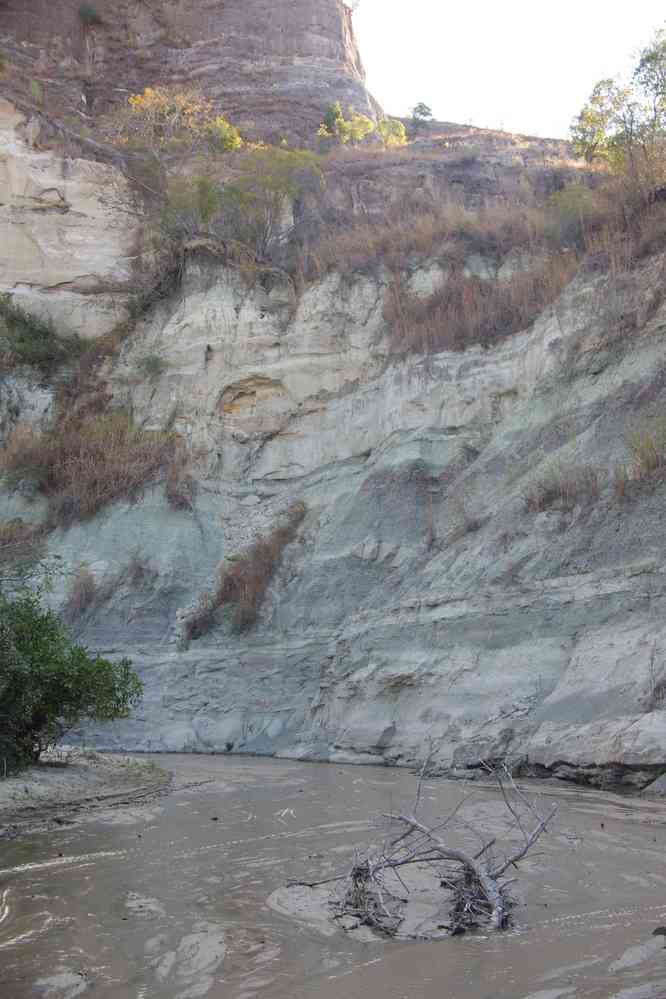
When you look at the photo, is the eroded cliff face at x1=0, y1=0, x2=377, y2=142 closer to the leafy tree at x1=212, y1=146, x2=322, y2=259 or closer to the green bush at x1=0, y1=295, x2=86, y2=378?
the leafy tree at x1=212, y1=146, x2=322, y2=259

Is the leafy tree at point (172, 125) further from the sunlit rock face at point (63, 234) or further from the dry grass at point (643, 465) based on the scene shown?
the dry grass at point (643, 465)

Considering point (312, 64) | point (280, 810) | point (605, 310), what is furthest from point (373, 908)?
point (312, 64)

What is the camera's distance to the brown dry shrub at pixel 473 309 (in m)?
18.4

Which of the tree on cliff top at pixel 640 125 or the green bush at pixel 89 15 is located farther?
the green bush at pixel 89 15

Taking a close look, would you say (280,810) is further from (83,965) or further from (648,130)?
(648,130)

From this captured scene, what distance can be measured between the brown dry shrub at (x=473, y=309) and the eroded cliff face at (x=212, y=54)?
1702 cm

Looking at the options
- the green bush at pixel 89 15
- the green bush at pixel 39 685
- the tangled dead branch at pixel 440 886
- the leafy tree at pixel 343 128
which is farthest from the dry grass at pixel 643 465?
the green bush at pixel 89 15

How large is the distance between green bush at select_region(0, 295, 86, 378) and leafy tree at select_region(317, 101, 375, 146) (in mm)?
13678

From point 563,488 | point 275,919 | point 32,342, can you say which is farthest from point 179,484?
point 275,919

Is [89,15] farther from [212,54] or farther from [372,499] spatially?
[372,499]

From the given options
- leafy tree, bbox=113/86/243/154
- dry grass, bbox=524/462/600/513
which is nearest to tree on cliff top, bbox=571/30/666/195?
dry grass, bbox=524/462/600/513

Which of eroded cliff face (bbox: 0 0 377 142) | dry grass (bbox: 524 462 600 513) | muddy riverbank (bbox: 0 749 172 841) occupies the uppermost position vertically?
eroded cliff face (bbox: 0 0 377 142)

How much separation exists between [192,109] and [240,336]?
1396 centimetres

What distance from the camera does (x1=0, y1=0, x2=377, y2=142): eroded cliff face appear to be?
35938 mm
